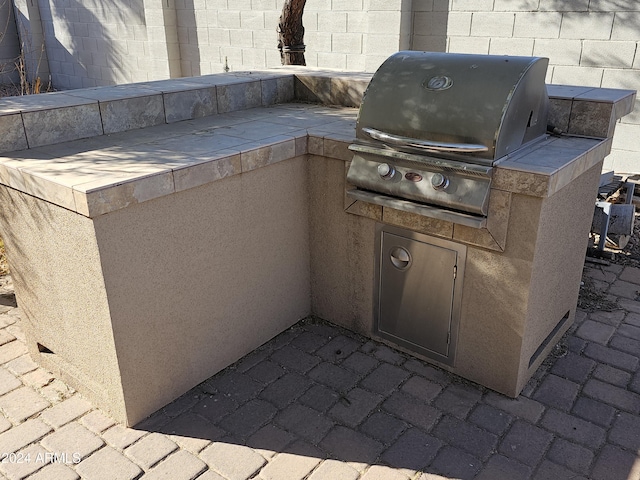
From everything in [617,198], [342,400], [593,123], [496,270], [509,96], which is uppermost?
[509,96]

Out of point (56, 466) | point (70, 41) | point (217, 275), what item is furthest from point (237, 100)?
point (70, 41)

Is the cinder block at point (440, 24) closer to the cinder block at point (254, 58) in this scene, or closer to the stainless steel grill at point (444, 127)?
the cinder block at point (254, 58)

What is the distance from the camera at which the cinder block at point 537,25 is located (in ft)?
20.4

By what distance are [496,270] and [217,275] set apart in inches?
63.3

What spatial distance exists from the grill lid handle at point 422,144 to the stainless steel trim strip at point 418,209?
326 mm

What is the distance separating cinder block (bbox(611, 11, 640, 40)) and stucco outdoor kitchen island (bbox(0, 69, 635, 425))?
279 cm

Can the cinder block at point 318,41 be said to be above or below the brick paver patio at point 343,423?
above

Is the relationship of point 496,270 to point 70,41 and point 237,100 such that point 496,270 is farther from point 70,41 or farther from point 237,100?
point 70,41

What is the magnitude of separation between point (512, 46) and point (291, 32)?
2.57m

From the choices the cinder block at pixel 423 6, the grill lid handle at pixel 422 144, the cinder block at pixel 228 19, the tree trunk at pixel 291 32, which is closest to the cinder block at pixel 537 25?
the cinder block at pixel 423 6

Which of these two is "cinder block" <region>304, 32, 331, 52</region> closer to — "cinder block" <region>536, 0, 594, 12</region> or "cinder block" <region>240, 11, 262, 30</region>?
"cinder block" <region>240, 11, 262, 30</region>

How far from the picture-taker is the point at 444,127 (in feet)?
9.74

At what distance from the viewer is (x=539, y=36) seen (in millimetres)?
6348

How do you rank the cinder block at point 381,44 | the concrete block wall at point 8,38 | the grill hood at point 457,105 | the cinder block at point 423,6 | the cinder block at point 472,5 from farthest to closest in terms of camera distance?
the concrete block wall at point 8,38 → the cinder block at point 381,44 → the cinder block at point 423,6 → the cinder block at point 472,5 → the grill hood at point 457,105
